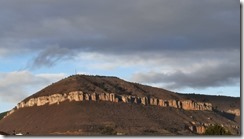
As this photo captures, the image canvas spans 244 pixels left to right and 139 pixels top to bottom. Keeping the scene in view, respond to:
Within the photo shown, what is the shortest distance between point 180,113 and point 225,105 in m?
13.5

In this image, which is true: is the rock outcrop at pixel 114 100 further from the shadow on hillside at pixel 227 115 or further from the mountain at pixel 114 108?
the shadow on hillside at pixel 227 115

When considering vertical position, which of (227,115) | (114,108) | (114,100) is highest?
(114,100)

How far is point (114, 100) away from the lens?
342ft

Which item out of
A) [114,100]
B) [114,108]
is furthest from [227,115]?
[114,108]

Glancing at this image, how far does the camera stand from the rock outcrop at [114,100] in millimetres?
104188

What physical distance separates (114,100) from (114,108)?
4.02m

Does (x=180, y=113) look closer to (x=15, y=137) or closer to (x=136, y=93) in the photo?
(x=136, y=93)

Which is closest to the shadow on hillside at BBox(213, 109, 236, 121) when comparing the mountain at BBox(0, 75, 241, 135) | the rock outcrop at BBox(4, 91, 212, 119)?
the mountain at BBox(0, 75, 241, 135)

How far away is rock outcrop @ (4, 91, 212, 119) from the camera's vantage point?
104188 millimetres

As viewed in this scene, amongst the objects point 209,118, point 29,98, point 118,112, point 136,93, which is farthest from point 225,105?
point 29,98

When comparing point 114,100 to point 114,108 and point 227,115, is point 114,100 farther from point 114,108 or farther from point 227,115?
point 227,115

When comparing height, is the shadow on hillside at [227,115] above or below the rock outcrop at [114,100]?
below

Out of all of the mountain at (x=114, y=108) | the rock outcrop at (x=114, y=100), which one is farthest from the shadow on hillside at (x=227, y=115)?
the rock outcrop at (x=114, y=100)

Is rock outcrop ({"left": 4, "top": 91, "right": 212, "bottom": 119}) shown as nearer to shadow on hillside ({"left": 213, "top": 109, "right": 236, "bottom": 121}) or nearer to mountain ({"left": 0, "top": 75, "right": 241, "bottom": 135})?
mountain ({"left": 0, "top": 75, "right": 241, "bottom": 135})
